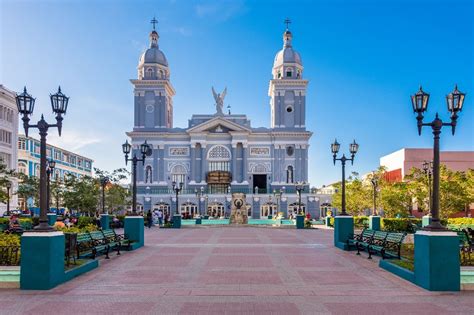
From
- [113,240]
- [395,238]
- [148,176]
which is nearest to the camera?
[395,238]

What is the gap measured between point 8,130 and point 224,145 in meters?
31.1

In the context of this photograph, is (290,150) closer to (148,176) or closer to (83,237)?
(148,176)

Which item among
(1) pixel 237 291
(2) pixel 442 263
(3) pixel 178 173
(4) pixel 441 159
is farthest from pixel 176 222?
(4) pixel 441 159

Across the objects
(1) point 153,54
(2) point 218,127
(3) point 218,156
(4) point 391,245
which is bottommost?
(4) point 391,245

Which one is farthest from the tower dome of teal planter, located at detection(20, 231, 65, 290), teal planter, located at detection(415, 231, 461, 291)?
teal planter, located at detection(415, 231, 461, 291)

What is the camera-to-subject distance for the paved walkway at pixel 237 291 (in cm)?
1026

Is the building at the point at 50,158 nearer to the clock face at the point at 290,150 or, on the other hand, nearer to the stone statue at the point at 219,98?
the stone statue at the point at 219,98

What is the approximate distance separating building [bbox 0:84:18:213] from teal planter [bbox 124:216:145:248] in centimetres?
4113

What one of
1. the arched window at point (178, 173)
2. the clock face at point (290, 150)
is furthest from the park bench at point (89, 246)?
the clock face at point (290, 150)

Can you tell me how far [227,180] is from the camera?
76.3 metres

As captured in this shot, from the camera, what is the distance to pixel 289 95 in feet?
258

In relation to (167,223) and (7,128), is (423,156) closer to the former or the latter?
(167,223)

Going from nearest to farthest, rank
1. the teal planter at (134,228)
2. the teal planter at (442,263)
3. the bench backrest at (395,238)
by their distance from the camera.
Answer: the teal planter at (442,263), the bench backrest at (395,238), the teal planter at (134,228)

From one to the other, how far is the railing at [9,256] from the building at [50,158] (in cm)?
5320
